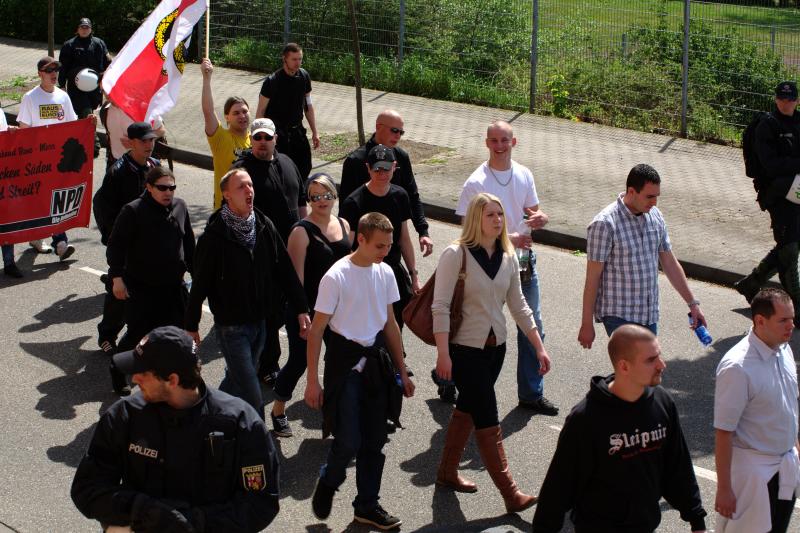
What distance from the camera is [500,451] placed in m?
6.42

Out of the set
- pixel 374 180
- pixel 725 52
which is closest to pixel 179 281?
pixel 374 180

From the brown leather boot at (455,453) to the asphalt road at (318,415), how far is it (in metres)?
0.06

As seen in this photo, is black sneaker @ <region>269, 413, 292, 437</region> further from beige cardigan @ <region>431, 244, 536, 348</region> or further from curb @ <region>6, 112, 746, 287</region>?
curb @ <region>6, 112, 746, 287</region>

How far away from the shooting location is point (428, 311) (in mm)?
6621

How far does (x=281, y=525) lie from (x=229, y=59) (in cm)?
1594

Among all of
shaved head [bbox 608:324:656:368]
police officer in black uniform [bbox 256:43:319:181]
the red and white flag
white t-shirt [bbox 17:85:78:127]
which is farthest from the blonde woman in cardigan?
white t-shirt [bbox 17:85:78:127]

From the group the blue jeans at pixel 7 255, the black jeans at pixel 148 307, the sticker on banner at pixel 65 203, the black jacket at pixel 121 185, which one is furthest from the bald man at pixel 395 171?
the blue jeans at pixel 7 255

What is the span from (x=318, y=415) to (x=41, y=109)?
579cm

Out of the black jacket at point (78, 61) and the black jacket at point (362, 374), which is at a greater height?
the black jacket at point (78, 61)

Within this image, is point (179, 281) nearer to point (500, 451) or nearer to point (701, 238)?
point (500, 451)

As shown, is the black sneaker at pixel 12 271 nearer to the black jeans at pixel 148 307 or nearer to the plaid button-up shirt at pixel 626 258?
the black jeans at pixel 148 307

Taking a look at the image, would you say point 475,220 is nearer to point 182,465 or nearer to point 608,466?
point 608,466

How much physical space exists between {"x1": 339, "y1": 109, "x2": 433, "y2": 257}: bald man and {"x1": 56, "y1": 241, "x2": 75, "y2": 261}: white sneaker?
388cm

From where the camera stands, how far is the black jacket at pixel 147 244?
777cm
